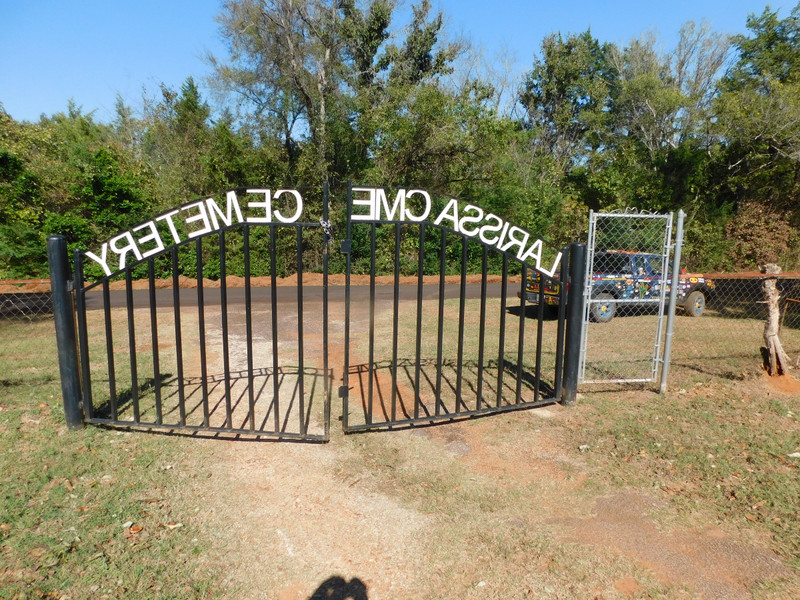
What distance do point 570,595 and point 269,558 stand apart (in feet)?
6.18

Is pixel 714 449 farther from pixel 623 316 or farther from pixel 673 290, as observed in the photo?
pixel 623 316

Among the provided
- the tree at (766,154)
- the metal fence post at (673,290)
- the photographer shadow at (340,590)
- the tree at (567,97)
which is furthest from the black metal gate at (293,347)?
the tree at (567,97)

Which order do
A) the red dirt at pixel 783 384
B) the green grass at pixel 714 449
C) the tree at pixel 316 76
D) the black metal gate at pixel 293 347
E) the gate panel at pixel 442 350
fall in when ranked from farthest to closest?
the tree at pixel 316 76 → the red dirt at pixel 783 384 → the gate panel at pixel 442 350 → the black metal gate at pixel 293 347 → the green grass at pixel 714 449

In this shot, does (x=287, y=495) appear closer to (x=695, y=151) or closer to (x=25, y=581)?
(x=25, y=581)

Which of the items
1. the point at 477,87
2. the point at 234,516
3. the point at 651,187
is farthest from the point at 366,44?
the point at 234,516

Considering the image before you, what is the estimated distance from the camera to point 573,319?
580cm

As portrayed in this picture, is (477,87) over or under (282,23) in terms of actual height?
under

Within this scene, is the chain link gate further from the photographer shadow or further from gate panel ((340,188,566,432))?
the photographer shadow

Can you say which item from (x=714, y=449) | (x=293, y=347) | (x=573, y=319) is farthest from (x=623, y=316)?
(x=293, y=347)

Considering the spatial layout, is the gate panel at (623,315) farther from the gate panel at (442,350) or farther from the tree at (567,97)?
the tree at (567,97)

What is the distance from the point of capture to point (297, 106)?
23625mm

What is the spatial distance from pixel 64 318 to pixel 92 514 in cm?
201

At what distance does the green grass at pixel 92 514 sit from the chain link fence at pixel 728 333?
6546 mm

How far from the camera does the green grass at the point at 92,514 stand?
A: 3004 millimetres
